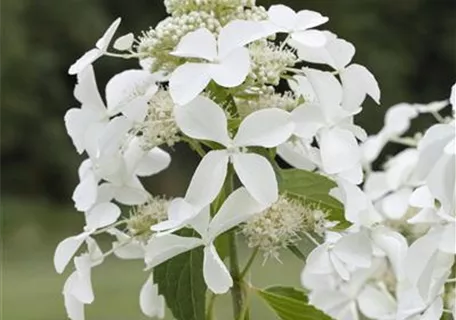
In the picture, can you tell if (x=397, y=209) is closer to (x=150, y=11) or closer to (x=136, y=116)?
(x=136, y=116)

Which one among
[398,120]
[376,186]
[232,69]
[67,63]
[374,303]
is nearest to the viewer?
[232,69]

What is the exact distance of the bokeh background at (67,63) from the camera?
8164mm

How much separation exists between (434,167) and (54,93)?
343 inches

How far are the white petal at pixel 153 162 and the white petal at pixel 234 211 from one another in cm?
11

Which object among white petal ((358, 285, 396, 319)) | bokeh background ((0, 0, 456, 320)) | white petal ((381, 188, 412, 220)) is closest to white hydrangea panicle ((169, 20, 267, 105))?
white petal ((358, 285, 396, 319))

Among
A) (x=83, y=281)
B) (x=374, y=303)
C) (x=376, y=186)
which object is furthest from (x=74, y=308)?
(x=376, y=186)

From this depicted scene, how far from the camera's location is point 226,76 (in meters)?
0.56

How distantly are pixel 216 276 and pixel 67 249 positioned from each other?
0.10 m

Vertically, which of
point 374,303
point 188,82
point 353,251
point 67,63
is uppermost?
point 188,82

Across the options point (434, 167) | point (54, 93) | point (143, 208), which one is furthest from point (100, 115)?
→ point (54, 93)

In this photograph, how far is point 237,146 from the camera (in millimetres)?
580

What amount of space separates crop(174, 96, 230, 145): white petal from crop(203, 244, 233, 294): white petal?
2.0 inches

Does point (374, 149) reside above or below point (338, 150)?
below

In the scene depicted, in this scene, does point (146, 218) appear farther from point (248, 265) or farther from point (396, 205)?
point (396, 205)
